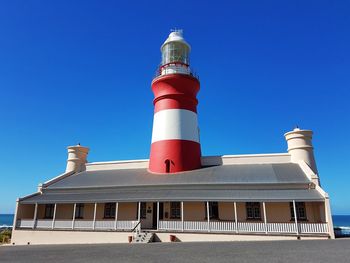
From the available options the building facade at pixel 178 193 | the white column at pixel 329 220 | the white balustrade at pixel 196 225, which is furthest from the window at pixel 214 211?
the white column at pixel 329 220

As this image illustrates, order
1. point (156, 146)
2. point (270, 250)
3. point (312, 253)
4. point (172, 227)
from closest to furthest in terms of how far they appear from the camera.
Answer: point (312, 253), point (270, 250), point (172, 227), point (156, 146)

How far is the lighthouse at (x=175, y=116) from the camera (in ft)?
69.3

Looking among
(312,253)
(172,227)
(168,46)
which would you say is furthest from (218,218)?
(168,46)

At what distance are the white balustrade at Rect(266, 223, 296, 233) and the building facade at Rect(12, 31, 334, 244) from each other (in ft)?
0.17

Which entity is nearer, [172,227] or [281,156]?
[172,227]

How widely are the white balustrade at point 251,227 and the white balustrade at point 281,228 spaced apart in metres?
0.38

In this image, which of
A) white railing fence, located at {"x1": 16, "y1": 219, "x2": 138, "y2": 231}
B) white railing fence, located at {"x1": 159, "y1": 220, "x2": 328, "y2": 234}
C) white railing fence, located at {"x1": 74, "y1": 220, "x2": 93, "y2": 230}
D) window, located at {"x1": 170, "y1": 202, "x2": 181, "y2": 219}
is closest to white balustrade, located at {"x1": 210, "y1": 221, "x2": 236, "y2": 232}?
white railing fence, located at {"x1": 159, "y1": 220, "x2": 328, "y2": 234}

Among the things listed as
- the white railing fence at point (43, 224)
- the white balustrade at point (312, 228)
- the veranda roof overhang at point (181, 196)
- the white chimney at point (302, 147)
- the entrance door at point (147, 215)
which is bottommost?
the white balustrade at point (312, 228)

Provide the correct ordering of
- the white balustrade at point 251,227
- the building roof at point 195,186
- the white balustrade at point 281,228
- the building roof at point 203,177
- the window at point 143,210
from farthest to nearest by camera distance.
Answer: the window at point 143,210
the building roof at point 203,177
the building roof at point 195,186
the white balustrade at point 251,227
the white balustrade at point 281,228

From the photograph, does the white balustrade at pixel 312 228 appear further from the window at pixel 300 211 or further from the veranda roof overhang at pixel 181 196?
the window at pixel 300 211

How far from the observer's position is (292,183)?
16.0 meters

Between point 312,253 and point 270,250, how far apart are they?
129 centimetres

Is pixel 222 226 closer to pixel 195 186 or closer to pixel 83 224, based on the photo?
pixel 195 186

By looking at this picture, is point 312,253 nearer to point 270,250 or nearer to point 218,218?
point 270,250
